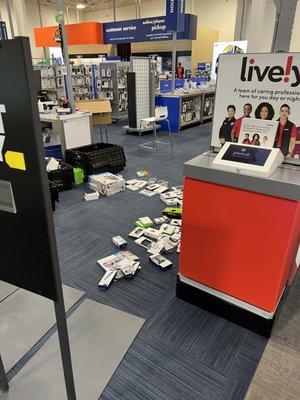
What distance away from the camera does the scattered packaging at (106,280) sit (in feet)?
6.97

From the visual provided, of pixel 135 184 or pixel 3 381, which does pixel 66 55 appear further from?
pixel 3 381

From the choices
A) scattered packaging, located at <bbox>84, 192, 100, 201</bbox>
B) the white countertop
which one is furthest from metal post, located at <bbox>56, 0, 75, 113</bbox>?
scattered packaging, located at <bbox>84, 192, 100, 201</bbox>

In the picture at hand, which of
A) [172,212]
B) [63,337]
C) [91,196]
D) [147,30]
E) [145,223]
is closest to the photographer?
[63,337]

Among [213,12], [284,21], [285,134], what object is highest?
[213,12]

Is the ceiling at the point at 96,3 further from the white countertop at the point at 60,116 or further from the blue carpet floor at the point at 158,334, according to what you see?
the blue carpet floor at the point at 158,334

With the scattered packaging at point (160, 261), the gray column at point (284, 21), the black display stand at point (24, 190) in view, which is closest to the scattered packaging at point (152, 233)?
the scattered packaging at point (160, 261)

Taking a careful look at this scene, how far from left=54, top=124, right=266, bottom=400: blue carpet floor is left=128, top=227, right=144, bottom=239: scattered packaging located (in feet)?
0.24

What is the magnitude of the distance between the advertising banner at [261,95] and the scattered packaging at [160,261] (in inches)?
43.8

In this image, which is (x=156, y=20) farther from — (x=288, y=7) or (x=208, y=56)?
(x=288, y=7)

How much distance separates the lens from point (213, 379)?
4.97ft

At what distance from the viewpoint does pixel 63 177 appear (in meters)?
3.76

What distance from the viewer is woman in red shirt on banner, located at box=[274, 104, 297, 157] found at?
1569 millimetres

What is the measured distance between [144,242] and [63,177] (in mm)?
1669

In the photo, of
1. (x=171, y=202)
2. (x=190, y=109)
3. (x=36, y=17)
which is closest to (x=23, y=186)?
(x=171, y=202)
